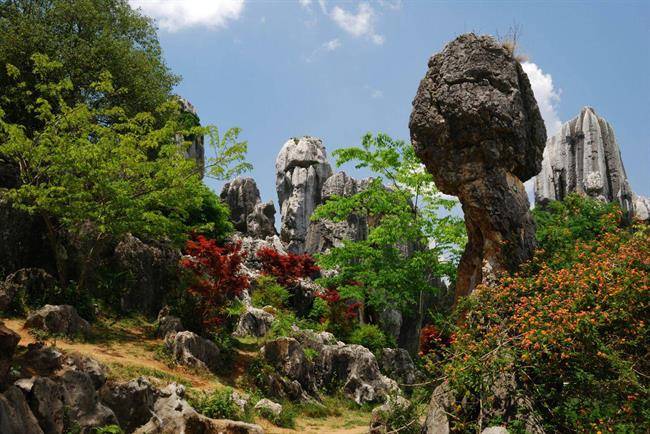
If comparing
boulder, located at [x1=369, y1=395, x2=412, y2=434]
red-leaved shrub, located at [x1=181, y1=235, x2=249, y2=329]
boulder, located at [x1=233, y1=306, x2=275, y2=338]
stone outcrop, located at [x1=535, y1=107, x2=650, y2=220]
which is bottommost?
boulder, located at [x1=369, y1=395, x2=412, y2=434]

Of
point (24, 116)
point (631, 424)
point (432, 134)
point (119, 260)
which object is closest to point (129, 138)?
point (119, 260)

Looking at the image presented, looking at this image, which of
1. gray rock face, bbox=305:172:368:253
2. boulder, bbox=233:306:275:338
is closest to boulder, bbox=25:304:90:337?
boulder, bbox=233:306:275:338

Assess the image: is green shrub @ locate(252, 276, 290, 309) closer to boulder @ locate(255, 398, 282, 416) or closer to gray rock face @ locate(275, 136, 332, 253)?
boulder @ locate(255, 398, 282, 416)

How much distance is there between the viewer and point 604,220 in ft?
36.0

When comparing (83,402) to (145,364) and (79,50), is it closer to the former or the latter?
(145,364)

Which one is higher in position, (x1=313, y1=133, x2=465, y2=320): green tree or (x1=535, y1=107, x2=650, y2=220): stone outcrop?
(x1=535, y1=107, x2=650, y2=220): stone outcrop

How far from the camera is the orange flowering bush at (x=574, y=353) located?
6805 mm

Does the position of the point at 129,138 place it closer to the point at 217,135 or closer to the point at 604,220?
the point at 217,135

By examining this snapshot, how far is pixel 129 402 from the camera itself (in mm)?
8062

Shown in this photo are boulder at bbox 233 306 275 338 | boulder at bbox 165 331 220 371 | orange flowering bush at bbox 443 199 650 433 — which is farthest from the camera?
boulder at bbox 233 306 275 338

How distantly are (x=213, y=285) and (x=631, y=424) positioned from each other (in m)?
10.2

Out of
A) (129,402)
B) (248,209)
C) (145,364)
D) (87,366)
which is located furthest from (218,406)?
(248,209)

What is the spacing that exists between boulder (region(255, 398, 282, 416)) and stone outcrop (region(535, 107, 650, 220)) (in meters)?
27.0

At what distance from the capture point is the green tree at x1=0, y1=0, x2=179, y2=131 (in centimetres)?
2006
